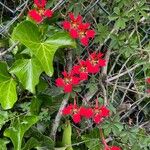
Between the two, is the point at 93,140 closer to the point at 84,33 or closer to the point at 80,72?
the point at 80,72

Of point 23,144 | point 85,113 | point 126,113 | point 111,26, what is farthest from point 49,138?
point 111,26

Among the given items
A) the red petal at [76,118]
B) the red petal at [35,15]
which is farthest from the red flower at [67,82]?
the red petal at [35,15]

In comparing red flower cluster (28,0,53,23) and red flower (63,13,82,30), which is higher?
red flower cluster (28,0,53,23)

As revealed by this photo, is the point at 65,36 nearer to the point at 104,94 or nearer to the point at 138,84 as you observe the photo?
the point at 104,94

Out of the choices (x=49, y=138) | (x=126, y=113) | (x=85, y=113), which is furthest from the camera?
(x=126, y=113)

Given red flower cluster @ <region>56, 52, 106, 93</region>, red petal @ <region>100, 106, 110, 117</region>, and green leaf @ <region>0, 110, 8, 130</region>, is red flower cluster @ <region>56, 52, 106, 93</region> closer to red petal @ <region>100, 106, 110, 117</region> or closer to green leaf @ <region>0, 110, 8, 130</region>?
red petal @ <region>100, 106, 110, 117</region>

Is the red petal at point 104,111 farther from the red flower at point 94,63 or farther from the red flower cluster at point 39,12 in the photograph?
the red flower cluster at point 39,12

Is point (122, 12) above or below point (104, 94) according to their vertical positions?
above

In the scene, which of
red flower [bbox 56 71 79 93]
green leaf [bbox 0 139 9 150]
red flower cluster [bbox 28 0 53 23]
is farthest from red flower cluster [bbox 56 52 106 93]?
green leaf [bbox 0 139 9 150]
